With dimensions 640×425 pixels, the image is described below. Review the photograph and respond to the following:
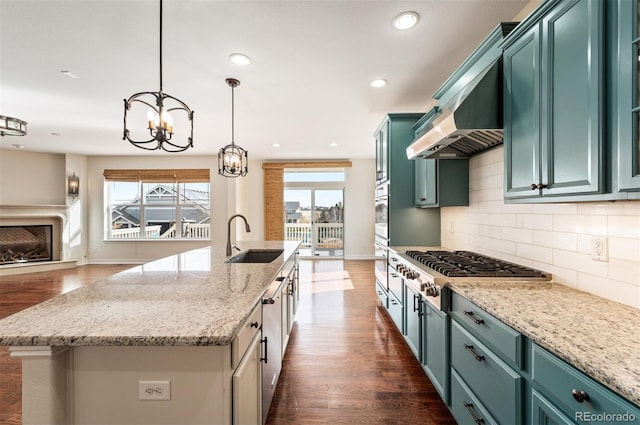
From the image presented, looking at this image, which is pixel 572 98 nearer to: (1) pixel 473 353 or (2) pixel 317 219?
(1) pixel 473 353

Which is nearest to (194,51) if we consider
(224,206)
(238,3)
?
(238,3)

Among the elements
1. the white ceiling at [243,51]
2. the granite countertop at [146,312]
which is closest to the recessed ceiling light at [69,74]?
the white ceiling at [243,51]

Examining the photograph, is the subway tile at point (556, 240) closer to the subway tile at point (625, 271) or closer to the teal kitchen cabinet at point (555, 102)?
the subway tile at point (625, 271)

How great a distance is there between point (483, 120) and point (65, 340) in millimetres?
2220

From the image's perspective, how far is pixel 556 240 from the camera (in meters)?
1.65

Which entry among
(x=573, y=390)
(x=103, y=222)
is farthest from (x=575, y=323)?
(x=103, y=222)

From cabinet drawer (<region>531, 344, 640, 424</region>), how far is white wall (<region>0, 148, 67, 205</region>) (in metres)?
8.65

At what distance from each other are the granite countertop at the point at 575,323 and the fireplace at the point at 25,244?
27.3 feet

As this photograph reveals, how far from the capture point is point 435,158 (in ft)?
8.87

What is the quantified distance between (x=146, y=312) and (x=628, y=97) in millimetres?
1943

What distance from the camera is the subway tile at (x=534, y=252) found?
67.7 inches

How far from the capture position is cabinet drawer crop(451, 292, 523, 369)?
1113 millimetres

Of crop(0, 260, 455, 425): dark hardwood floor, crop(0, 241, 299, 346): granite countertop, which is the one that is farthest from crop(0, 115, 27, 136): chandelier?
crop(0, 241, 299, 346): granite countertop

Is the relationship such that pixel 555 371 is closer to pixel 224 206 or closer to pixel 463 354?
pixel 463 354
